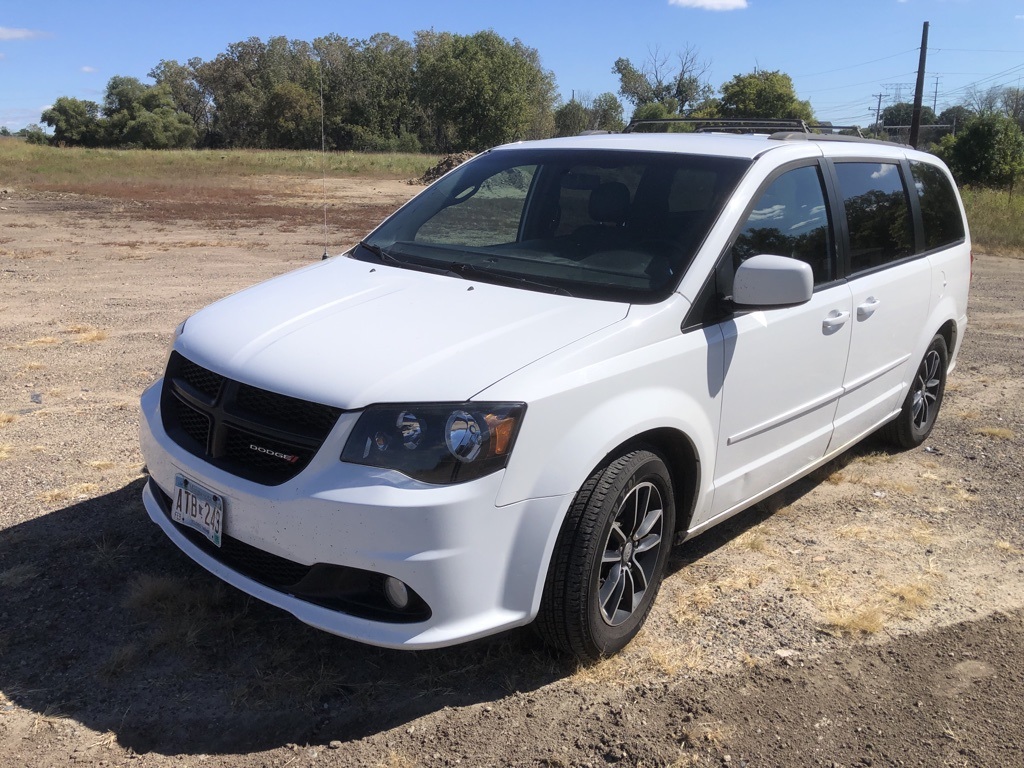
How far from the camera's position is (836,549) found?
4309 mm

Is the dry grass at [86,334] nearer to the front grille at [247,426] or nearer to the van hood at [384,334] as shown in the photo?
the van hood at [384,334]

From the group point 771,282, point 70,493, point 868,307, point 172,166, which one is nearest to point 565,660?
point 771,282

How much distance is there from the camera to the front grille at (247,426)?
2.78m

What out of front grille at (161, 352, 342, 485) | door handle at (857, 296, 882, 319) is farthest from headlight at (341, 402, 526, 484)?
door handle at (857, 296, 882, 319)

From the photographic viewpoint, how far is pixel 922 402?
5.69 m

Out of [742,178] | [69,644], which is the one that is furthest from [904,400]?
[69,644]

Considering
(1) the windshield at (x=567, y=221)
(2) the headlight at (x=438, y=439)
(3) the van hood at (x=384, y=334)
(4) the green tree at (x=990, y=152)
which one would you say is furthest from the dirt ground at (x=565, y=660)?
(4) the green tree at (x=990, y=152)

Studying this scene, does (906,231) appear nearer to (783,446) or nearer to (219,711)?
(783,446)

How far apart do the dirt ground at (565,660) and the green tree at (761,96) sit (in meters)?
63.7

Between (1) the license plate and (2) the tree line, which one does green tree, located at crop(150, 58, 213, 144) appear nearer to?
(2) the tree line

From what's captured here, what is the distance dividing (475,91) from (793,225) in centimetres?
7176

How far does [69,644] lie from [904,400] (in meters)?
4.59

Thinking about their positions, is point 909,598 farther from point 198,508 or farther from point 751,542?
point 198,508

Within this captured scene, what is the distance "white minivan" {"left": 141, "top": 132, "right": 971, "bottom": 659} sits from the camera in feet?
8.79
